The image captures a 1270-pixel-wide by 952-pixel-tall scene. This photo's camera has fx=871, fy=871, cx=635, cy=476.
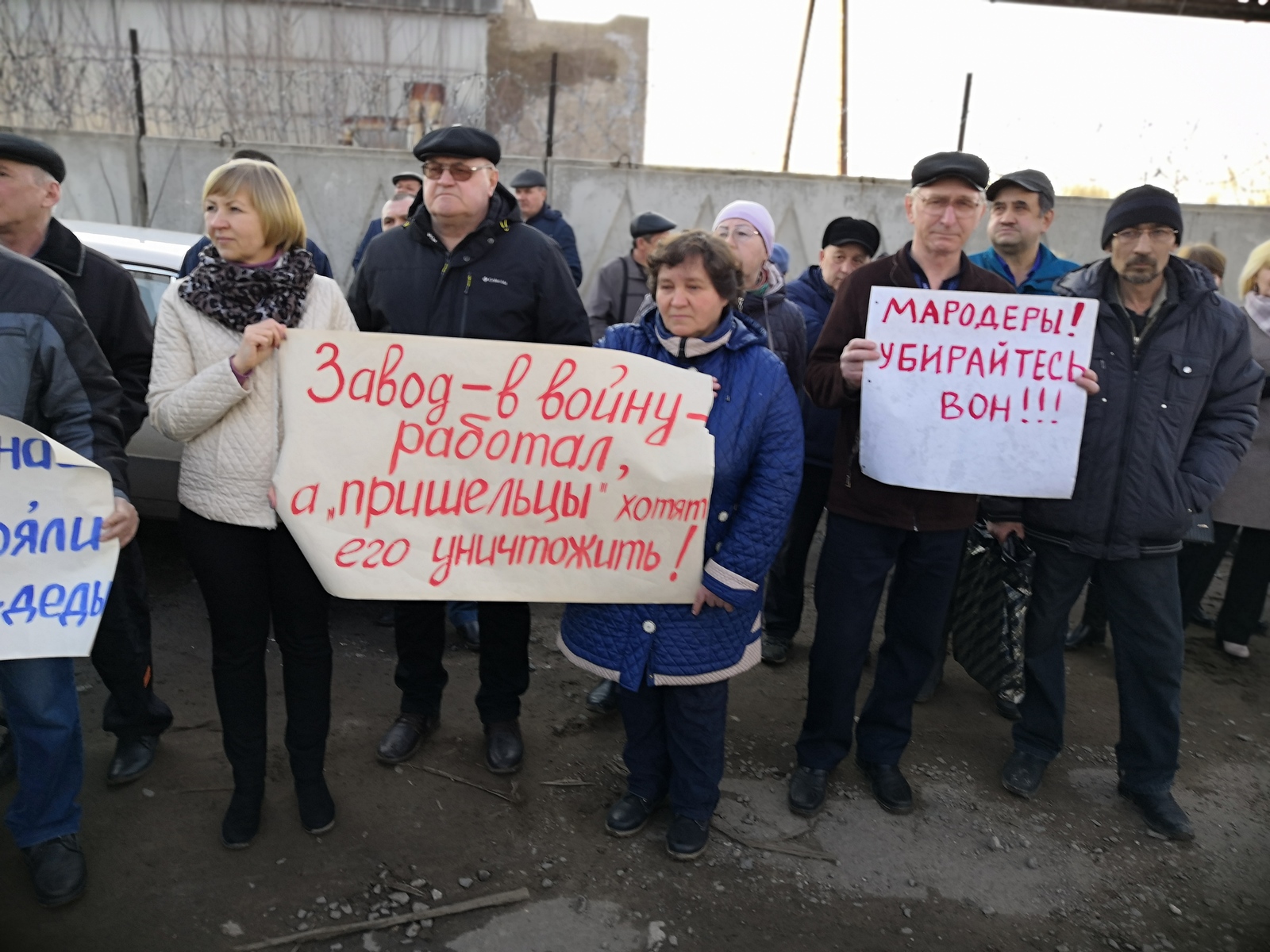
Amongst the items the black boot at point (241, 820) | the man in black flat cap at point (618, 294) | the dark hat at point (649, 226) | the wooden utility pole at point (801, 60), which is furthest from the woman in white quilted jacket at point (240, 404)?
the wooden utility pole at point (801, 60)

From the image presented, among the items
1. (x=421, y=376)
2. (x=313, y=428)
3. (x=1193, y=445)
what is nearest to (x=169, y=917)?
(x=313, y=428)

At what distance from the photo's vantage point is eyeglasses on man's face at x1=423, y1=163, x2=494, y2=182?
113 inches

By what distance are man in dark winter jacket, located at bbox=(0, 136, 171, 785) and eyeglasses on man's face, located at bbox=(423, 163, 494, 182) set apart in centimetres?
113

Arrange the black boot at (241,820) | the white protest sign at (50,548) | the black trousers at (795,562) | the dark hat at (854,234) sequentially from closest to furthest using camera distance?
the white protest sign at (50,548), the black boot at (241,820), the black trousers at (795,562), the dark hat at (854,234)

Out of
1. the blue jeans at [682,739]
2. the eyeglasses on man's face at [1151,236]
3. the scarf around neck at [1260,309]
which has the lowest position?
the blue jeans at [682,739]

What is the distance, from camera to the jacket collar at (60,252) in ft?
9.28

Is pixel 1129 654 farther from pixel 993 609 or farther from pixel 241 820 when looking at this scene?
pixel 241 820

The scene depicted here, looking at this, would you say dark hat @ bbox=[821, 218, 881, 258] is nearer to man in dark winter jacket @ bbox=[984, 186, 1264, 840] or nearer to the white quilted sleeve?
man in dark winter jacket @ bbox=[984, 186, 1264, 840]

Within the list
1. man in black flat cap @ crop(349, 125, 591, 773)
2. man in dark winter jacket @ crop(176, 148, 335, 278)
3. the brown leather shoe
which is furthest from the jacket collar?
the brown leather shoe

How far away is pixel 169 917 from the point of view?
2.46m

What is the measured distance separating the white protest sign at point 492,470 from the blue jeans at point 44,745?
77cm

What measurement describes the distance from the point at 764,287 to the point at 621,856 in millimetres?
2391

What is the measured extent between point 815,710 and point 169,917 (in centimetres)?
212

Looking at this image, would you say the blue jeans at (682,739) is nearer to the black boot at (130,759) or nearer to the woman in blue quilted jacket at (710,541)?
the woman in blue quilted jacket at (710,541)
